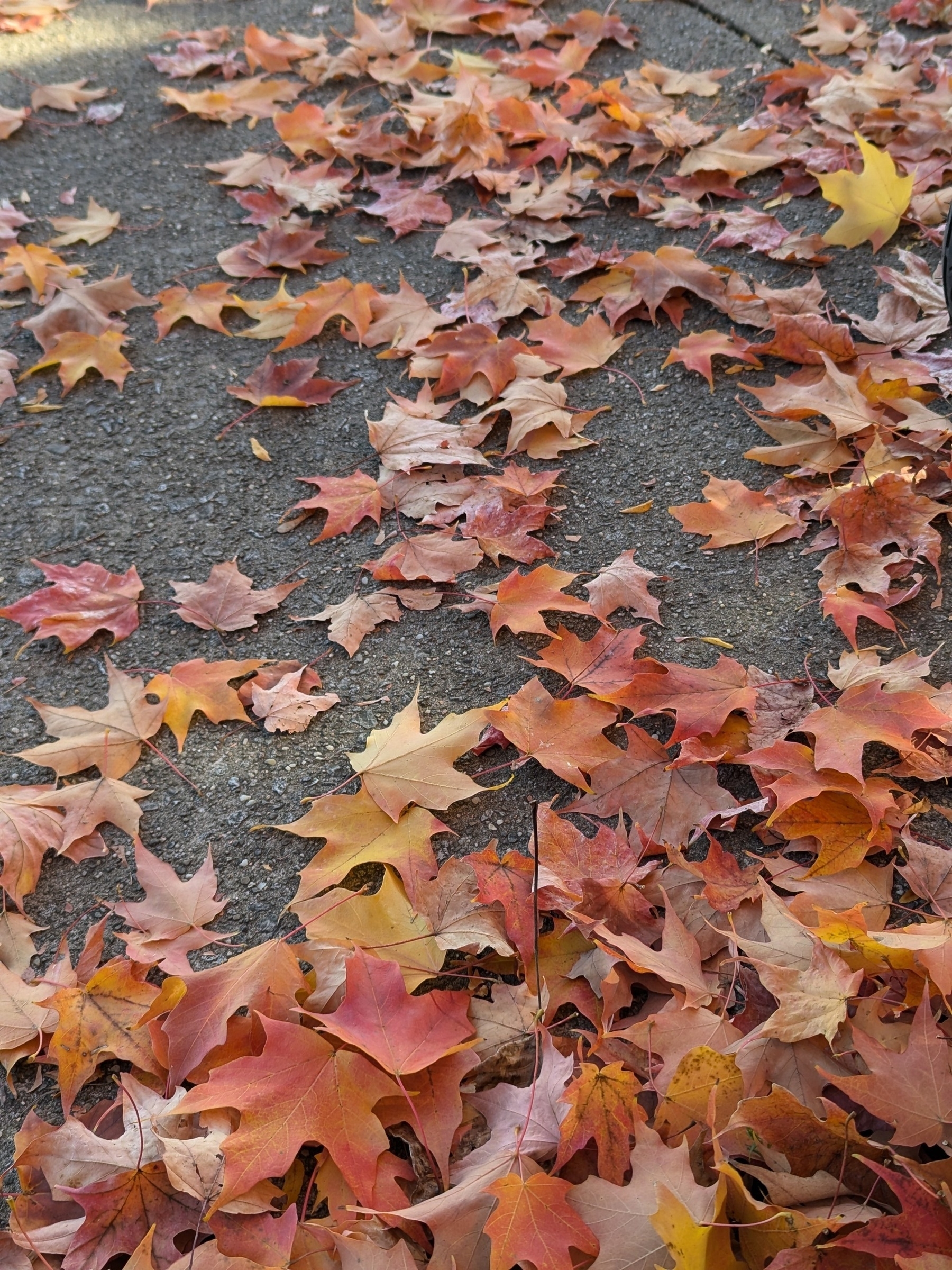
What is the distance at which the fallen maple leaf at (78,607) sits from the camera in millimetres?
1974

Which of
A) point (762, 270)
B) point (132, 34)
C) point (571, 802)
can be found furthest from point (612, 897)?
point (132, 34)

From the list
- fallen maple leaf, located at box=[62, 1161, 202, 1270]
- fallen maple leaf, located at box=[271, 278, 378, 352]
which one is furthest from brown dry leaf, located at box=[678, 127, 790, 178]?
fallen maple leaf, located at box=[62, 1161, 202, 1270]

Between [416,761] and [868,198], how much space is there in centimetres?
194

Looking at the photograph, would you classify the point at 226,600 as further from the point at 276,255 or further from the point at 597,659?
the point at 276,255

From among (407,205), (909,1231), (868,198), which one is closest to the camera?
(909,1231)

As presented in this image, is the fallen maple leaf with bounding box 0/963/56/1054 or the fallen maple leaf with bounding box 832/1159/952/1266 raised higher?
the fallen maple leaf with bounding box 832/1159/952/1266

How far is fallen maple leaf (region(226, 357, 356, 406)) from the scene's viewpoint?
8.02 ft

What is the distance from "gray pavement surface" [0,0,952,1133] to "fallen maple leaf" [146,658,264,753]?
40mm

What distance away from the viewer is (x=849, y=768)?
1.41m

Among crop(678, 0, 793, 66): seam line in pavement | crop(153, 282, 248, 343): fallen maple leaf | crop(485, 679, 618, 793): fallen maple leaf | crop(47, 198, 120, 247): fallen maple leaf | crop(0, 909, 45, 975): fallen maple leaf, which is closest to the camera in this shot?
crop(0, 909, 45, 975): fallen maple leaf

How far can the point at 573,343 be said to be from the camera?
2.41 meters

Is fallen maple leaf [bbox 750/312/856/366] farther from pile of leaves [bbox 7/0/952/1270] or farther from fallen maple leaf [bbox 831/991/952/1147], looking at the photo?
fallen maple leaf [bbox 831/991/952/1147]

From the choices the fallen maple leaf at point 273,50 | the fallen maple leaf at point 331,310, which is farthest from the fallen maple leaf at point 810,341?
the fallen maple leaf at point 273,50

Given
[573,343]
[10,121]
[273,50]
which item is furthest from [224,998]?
[273,50]
